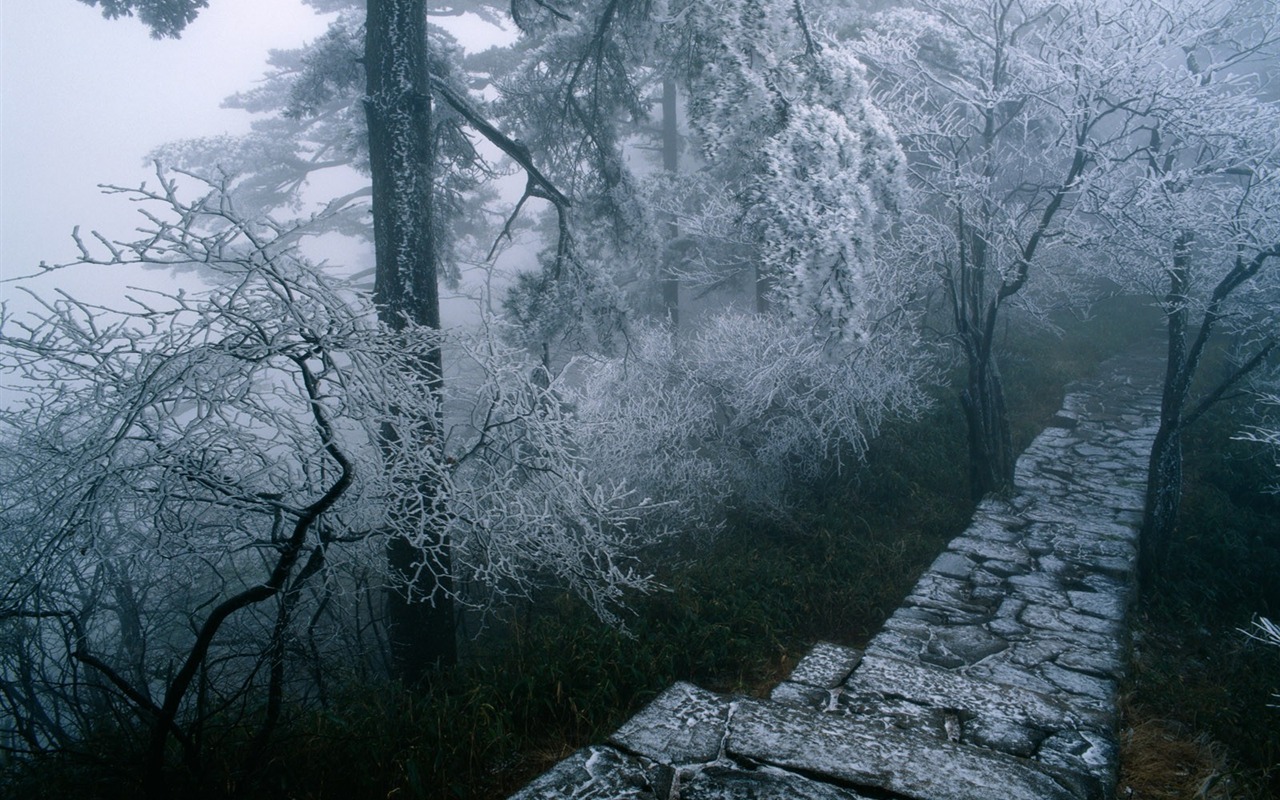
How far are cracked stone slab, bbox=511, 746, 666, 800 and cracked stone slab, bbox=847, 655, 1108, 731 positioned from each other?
1732 millimetres

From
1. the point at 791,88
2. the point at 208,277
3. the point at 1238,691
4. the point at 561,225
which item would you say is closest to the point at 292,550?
the point at 791,88

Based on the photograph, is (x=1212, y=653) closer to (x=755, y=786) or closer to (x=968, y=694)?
(x=968, y=694)

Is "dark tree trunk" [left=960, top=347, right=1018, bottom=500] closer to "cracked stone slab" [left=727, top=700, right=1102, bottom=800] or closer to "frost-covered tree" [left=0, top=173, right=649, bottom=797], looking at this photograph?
"frost-covered tree" [left=0, top=173, right=649, bottom=797]

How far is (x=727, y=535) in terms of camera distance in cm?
766

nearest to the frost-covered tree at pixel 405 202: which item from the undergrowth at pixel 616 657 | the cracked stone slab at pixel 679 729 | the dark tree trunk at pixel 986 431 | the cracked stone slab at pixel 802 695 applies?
the undergrowth at pixel 616 657

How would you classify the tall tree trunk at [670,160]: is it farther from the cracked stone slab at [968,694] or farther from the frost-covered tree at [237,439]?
the cracked stone slab at [968,694]

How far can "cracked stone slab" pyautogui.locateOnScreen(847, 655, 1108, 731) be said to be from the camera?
3588 millimetres

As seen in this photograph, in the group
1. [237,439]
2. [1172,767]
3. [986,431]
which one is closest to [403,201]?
[237,439]

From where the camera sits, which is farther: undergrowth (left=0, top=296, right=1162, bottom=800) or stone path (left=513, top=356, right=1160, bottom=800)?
undergrowth (left=0, top=296, right=1162, bottom=800)

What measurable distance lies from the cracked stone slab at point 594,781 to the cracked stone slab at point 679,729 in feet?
0.35

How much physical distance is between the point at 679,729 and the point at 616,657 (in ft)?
5.32

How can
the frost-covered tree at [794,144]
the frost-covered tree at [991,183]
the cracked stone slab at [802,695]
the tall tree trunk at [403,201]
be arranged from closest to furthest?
the cracked stone slab at [802,695] < the frost-covered tree at [794,144] < the tall tree trunk at [403,201] < the frost-covered tree at [991,183]

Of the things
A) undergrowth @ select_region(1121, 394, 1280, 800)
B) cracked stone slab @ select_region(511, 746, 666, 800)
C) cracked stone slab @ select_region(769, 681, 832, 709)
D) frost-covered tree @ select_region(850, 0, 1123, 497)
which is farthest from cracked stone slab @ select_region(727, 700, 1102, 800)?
frost-covered tree @ select_region(850, 0, 1123, 497)

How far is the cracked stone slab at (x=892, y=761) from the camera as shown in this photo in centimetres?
260
